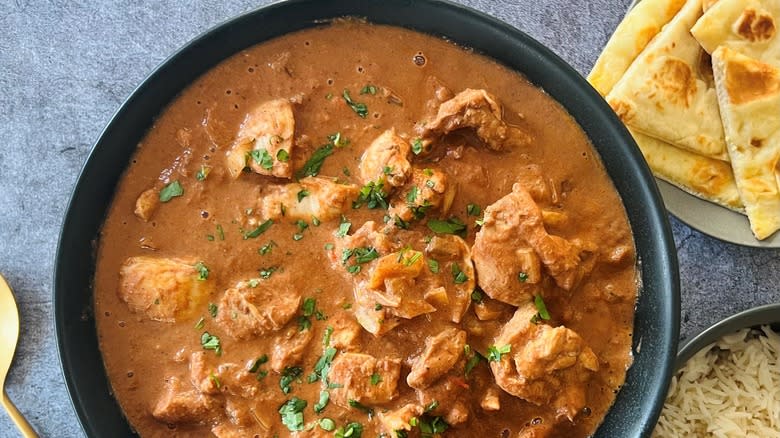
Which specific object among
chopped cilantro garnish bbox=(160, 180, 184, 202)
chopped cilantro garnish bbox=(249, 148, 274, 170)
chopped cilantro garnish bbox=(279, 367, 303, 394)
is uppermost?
chopped cilantro garnish bbox=(160, 180, 184, 202)

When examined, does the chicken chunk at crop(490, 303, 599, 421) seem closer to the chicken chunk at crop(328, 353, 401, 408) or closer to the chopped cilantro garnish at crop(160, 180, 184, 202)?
the chicken chunk at crop(328, 353, 401, 408)

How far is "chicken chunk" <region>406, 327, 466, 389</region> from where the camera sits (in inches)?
129

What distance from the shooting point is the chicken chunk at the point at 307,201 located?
3.39 m

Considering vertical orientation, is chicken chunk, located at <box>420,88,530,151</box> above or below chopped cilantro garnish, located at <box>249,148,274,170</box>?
below

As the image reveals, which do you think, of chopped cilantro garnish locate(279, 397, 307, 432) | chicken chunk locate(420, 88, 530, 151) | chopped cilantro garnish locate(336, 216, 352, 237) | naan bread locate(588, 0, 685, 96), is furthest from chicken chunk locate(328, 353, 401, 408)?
naan bread locate(588, 0, 685, 96)

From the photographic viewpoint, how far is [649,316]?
354 centimetres

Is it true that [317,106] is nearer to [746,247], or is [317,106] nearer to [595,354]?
[595,354]

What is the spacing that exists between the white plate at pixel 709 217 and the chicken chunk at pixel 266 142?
6.30ft

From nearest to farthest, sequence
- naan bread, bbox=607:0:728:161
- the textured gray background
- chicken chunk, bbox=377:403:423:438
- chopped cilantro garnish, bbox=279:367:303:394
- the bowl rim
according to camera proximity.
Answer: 1. chicken chunk, bbox=377:403:423:438
2. chopped cilantro garnish, bbox=279:367:303:394
3. the bowl rim
4. naan bread, bbox=607:0:728:161
5. the textured gray background

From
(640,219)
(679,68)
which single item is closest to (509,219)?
(640,219)

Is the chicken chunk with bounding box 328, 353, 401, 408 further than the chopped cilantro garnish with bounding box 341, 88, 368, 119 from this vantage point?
No

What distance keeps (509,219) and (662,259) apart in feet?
2.35

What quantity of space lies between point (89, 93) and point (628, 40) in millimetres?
2787

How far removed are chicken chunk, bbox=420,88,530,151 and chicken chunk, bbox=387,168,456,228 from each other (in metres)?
0.16
